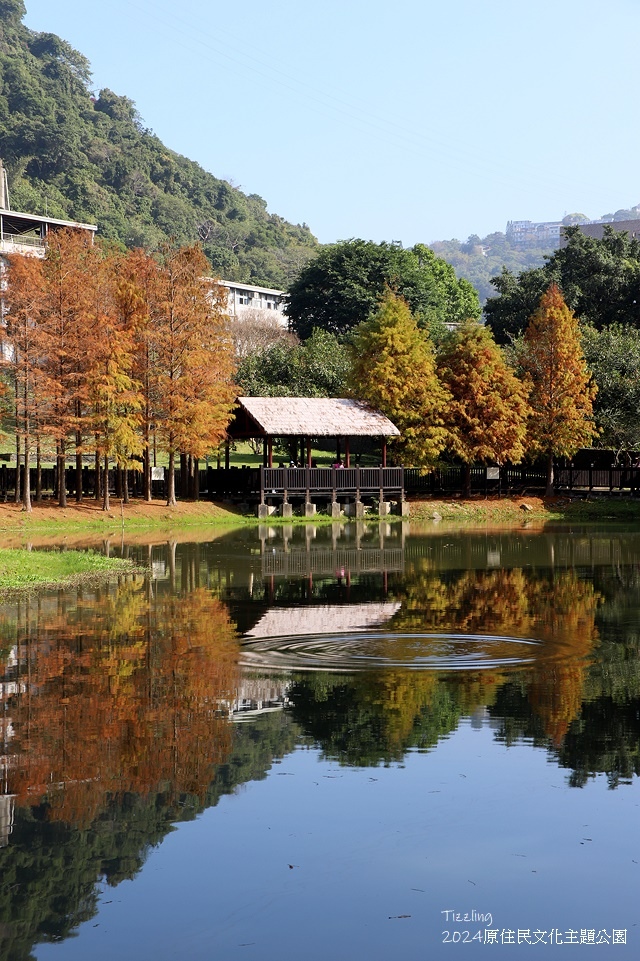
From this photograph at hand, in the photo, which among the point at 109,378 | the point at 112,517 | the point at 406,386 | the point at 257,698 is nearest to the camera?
the point at 257,698

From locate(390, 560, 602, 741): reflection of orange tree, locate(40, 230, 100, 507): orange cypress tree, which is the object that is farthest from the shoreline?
locate(390, 560, 602, 741): reflection of orange tree

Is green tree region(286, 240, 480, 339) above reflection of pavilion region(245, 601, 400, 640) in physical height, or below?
above

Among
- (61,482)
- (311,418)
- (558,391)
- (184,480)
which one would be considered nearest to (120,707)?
(61,482)

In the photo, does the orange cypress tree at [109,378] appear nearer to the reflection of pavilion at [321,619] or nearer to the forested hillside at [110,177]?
the reflection of pavilion at [321,619]

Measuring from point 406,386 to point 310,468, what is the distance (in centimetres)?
663

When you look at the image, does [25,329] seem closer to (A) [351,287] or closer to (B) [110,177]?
(A) [351,287]

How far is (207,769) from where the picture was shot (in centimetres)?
1117

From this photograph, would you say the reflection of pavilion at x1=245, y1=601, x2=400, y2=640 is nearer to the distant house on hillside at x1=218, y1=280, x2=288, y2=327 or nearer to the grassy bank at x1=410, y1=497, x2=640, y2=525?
the grassy bank at x1=410, y1=497, x2=640, y2=525

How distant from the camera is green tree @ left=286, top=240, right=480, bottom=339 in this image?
8700 cm

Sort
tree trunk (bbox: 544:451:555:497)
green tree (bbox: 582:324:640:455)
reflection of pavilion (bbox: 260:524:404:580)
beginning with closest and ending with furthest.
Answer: reflection of pavilion (bbox: 260:524:404:580) < green tree (bbox: 582:324:640:455) < tree trunk (bbox: 544:451:555:497)

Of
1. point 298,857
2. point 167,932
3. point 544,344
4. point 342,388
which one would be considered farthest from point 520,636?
point 342,388

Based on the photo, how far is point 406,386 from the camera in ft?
180

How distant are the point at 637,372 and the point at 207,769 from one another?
51552 mm

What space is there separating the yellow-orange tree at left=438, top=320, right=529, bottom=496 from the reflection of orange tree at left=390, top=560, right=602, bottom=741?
25.3 m
